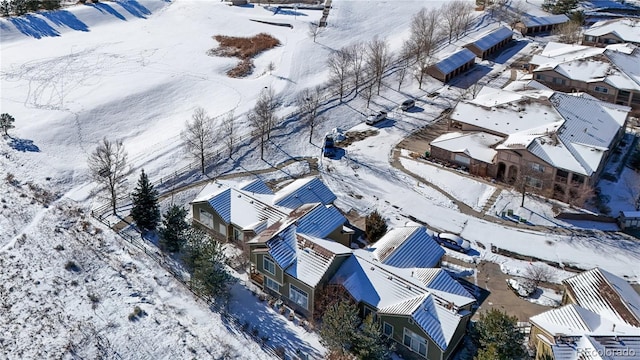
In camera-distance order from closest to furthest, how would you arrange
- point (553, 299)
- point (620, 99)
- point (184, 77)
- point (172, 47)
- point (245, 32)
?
point (553, 299)
point (620, 99)
point (184, 77)
point (172, 47)
point (245, 32)

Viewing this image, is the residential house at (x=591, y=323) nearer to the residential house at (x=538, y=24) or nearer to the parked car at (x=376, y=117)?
the parked car at (x=376, y=117)

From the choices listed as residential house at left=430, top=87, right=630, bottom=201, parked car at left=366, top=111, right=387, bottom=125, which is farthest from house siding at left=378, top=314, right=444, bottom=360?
parked car at left=366, top=111, right=387, bottom=125

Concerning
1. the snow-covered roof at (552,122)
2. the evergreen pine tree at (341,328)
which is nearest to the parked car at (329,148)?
the snow-covered roof at (552,122)

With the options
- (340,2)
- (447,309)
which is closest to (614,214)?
(447,309)

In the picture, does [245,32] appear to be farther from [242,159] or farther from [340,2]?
[242,159]

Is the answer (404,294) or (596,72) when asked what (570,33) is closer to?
(596,72)

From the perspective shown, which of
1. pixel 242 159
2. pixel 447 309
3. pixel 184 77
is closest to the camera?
pixel 447 309
